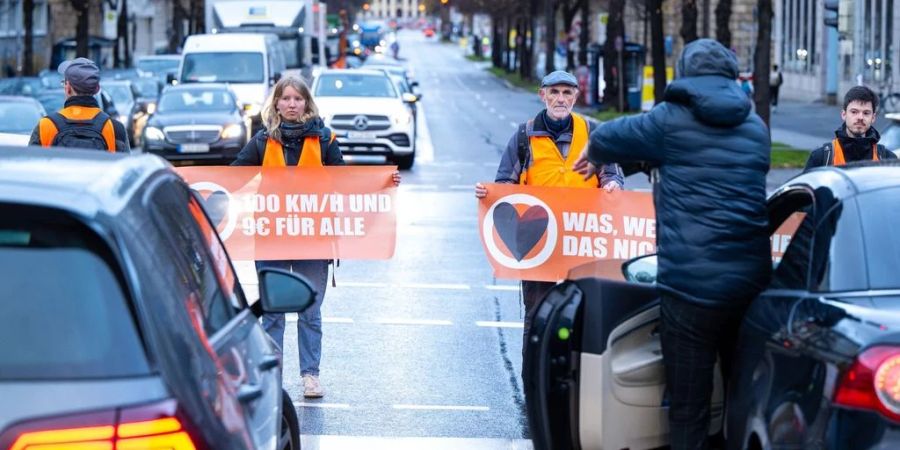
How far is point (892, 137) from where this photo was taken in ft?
46.7

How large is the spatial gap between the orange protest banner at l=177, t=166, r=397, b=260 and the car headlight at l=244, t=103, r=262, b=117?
67.3ft

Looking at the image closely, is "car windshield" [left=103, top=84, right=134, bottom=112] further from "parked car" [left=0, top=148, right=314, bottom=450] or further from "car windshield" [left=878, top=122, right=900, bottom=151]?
"parked car" [left=0, top=148, right=314, bottom=450]

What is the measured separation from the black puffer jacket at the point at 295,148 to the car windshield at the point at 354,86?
63.9 ft

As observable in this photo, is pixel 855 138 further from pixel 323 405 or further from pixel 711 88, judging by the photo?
pixel 711 88

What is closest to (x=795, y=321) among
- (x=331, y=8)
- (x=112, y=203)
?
(x=112, y=203)

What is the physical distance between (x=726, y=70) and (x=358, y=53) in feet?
378

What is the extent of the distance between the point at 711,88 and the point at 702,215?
0.48 metres

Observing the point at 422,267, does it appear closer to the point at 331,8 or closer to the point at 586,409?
the point at 586,409

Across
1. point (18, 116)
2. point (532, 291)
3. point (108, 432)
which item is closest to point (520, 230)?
point (532, 291)

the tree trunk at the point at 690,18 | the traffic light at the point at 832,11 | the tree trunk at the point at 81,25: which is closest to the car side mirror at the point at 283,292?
the traffic light at the point at 832,11

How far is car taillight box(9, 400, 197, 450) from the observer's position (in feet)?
11.0

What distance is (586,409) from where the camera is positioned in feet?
20.8

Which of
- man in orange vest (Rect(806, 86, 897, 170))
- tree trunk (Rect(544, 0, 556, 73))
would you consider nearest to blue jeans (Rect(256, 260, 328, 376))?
man in orange vest (Rect(806, 86, 897, 170))

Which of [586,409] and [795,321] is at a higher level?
[795,321]
